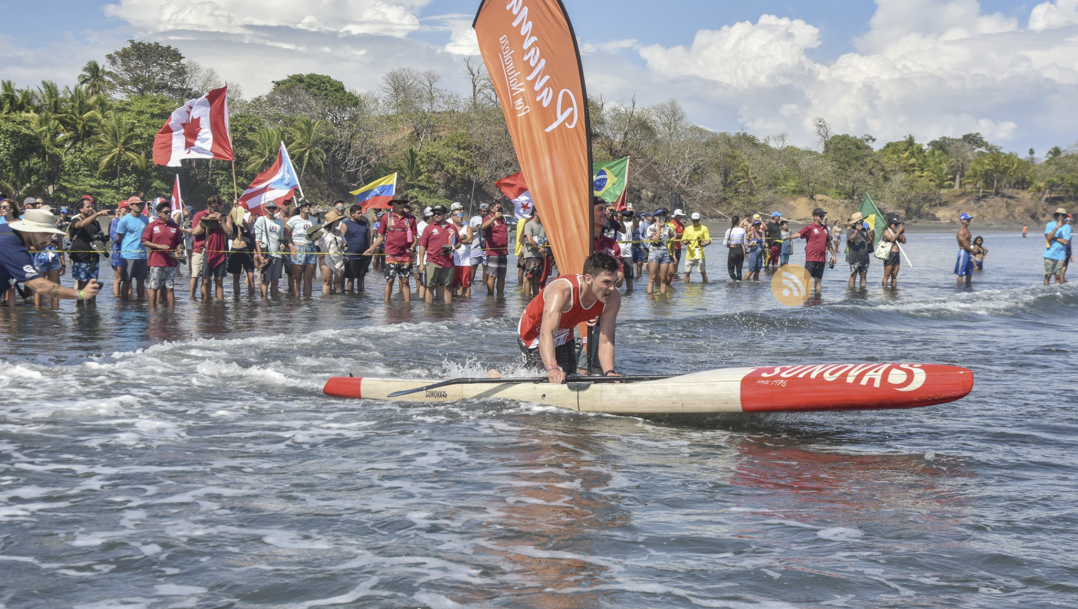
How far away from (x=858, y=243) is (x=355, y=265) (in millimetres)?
11235

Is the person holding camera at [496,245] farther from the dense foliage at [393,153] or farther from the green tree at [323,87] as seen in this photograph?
the green tree at [323,87]

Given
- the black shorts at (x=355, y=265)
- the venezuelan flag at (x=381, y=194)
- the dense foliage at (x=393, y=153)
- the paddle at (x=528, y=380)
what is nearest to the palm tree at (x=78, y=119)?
the dense foliage at (x=393, y=153)

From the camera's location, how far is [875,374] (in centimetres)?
673

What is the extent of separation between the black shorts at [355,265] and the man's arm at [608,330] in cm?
1048

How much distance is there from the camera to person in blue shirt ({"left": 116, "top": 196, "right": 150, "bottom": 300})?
14.7 metres

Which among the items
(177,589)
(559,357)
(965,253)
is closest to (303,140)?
(965,253)

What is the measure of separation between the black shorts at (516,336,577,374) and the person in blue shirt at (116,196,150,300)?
29.8 feet

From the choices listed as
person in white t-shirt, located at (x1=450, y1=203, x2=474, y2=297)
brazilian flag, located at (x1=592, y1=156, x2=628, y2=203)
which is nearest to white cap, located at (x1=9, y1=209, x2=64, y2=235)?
person in white t-shirt, located at (x1=450, y1=203, x2=474, y2=297)

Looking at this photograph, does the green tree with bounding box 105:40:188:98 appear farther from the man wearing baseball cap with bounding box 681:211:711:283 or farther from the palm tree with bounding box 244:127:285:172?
the man wearing baseball cap with bounding box 681:211:711:283

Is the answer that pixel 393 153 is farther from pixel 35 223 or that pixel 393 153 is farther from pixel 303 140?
pixel 35 223

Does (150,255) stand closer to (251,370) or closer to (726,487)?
(251,370)

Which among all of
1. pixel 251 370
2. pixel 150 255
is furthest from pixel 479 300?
pixel 251 370

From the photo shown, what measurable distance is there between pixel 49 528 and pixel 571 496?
2.92m

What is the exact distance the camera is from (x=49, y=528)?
4.76 metres
